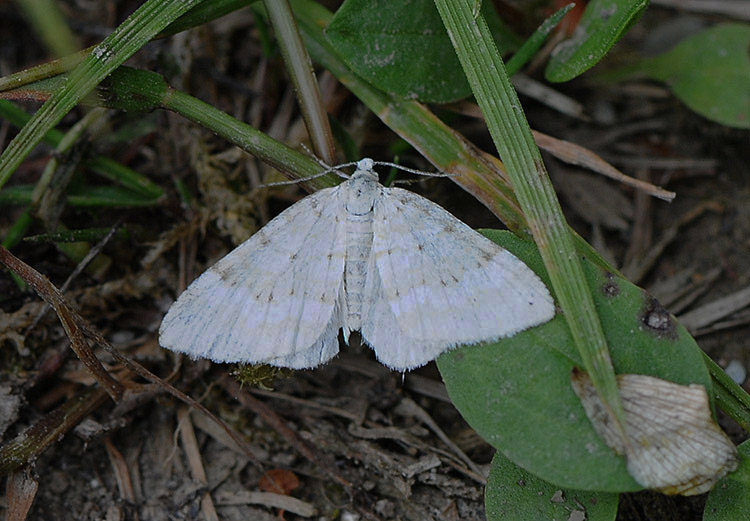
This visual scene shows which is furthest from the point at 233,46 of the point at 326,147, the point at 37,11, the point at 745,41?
the point at 745,41

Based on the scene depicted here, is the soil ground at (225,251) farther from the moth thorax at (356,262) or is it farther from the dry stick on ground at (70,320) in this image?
the moth thorax at (356,262)

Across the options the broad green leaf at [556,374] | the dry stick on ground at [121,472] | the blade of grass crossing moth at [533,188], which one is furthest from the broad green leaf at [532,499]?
the dry stick on ground at [121,472]

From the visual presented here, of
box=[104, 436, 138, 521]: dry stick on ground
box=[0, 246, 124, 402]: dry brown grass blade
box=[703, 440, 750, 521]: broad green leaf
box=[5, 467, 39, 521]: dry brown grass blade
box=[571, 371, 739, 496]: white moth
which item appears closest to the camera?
box=[571, 371, 739, 496]: white moth

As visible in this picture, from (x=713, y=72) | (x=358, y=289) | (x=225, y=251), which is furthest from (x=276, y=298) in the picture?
(x=713, y=72)

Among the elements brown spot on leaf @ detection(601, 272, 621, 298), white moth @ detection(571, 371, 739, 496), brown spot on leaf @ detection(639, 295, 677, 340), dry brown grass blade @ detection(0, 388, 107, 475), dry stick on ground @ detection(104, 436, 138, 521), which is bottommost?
dry stick on ground @ detection(104, 436, 138, 521)

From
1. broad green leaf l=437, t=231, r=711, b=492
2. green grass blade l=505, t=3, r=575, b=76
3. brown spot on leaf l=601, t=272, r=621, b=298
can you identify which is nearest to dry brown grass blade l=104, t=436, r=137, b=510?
broad green leaf l=437, t=231, r=711, b=492

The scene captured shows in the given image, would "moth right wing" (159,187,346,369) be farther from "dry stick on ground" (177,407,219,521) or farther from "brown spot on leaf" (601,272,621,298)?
"brown spot on leaf" (601,272,621,298)

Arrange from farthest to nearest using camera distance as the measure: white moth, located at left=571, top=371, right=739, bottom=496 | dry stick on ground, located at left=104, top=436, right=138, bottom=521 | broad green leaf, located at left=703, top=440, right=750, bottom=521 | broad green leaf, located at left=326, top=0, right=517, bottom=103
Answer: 1. dry stick on ground, located at left=104, top=436, right=138, bottom=521
2. broad green leaf, located at left=326, top=0, right=517, bottom=103
3. broad green leaf, located at left=703, top=440, right=750, bottom=521
4. white moth, located at left=571, top=371, right=739, bottom=496

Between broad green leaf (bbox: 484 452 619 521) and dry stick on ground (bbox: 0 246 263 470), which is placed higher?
dry stick on ground (bbox: 0 246 263 470)
